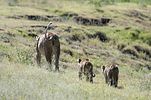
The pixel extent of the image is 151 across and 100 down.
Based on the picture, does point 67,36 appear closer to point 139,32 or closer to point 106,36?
point 106,36

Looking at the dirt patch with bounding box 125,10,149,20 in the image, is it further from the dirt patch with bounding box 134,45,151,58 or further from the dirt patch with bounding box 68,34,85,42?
the dirt patch with bounding box 68,34,85,42

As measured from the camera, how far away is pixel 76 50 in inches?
1458

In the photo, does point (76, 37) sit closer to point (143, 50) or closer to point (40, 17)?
point (40, 17)

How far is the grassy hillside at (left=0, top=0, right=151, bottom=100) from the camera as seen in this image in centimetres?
1268

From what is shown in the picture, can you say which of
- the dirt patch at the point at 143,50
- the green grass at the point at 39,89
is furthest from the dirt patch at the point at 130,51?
the green grass at the point at 39,89

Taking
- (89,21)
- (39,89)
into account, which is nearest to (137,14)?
(89,21)

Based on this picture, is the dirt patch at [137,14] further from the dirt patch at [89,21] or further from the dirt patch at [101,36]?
the dirt patch at [101,36]

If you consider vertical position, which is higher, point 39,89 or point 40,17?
point 39,89

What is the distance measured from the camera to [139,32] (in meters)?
53.2

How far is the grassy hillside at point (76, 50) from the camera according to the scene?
41.6 ft

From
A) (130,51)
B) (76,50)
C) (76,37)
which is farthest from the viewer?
(130,51)

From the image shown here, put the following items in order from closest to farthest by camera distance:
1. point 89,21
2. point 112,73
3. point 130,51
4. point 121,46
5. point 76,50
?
Answer: point 112,73 < point 76,50 < point 130,51 < point 121,46 < point 89,21

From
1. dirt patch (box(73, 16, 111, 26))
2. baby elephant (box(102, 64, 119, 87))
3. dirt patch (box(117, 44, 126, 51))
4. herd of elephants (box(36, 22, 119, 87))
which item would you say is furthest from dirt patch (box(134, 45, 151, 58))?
herd of elephants (box(36, 22, 119, 87))

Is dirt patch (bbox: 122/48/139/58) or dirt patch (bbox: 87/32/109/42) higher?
dirt patch (bbox: 87/32/109/42)
